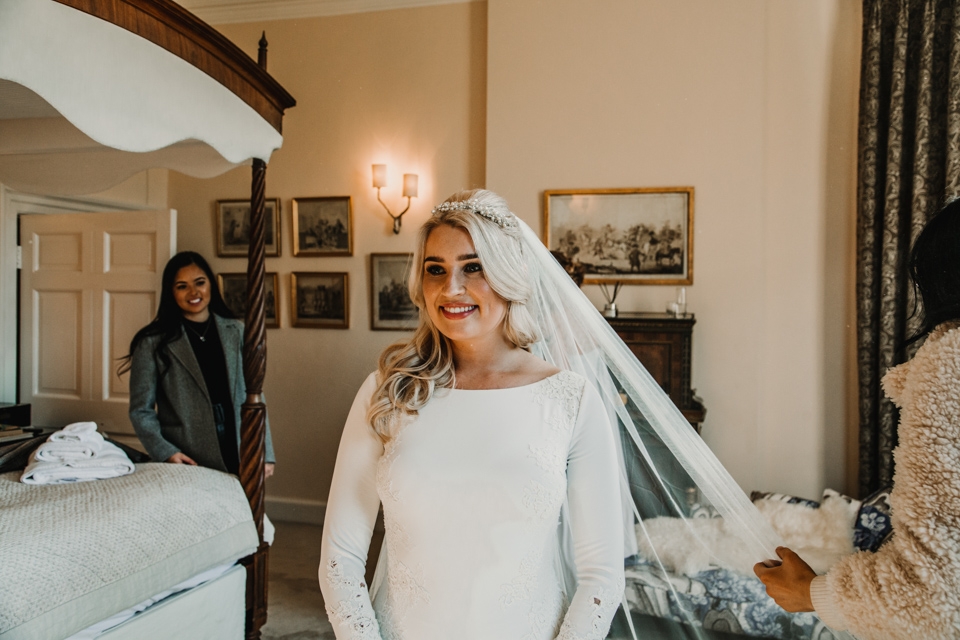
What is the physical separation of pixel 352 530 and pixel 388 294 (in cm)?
357

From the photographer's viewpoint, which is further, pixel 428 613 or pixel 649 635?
pixel 649 635

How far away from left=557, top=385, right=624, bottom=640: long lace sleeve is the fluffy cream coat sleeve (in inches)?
19.2

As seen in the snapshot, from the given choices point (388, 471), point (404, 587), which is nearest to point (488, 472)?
point (388, 471)

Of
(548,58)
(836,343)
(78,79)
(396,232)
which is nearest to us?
(78,79)

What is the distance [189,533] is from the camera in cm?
258

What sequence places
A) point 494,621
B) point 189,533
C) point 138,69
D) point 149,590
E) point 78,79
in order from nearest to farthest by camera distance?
point 494,621
point 78,79
point 138,69
point 149,590
point 189,533

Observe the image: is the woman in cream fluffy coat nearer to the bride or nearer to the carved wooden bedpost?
the bride

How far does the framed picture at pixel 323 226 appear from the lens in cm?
510

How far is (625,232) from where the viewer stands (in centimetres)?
445

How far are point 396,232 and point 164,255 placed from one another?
163 cm

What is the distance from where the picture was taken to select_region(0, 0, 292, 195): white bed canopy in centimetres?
176

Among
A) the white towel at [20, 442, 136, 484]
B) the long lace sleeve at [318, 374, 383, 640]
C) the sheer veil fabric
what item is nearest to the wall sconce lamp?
the white towel at [20, 442, 136, 484]

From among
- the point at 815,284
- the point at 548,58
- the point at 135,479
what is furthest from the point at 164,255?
the point at 815,284

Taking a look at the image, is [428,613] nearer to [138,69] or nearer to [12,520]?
[12,520]
